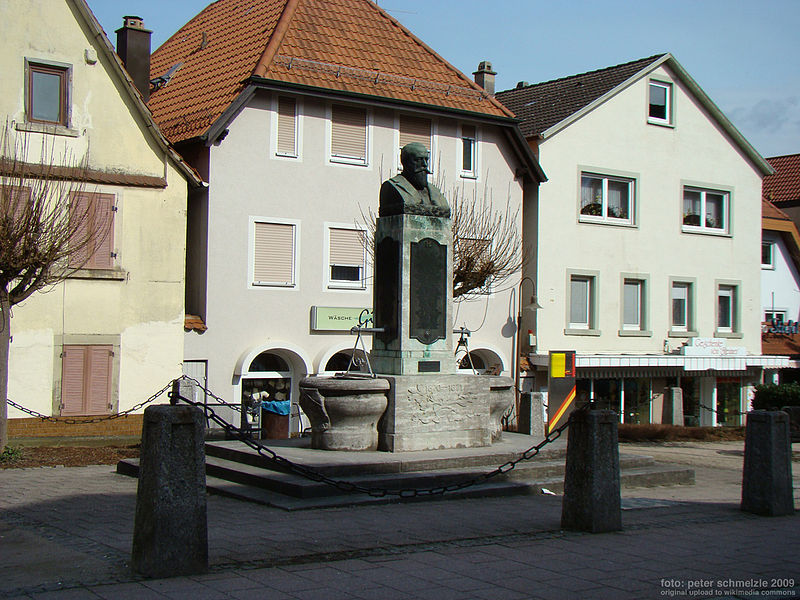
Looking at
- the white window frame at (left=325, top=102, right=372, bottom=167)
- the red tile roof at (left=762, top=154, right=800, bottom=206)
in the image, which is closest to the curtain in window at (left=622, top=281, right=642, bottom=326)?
the white window frame at (left=325, top=102, right=372, bottom=167)

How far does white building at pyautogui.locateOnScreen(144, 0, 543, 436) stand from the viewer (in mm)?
23375

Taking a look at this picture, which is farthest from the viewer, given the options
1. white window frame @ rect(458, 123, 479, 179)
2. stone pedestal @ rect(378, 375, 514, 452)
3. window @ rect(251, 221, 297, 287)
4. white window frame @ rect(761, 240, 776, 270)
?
white window frame @ rect(761, 240, 776, 270)

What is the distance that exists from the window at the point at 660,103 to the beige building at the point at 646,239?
40 millimetres

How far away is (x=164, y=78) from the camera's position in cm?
2742

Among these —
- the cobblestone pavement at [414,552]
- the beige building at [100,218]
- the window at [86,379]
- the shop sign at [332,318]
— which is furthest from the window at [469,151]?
the cobblestone pavement at [414,552]

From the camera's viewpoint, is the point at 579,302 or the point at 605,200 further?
the point at 605,200

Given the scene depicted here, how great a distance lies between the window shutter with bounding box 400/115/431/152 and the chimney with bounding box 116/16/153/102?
644cm

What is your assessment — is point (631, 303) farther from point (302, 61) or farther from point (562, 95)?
point (302, 61)

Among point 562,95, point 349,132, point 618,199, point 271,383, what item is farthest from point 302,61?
point 618,199

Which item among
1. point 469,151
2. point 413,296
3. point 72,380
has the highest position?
point 469,151

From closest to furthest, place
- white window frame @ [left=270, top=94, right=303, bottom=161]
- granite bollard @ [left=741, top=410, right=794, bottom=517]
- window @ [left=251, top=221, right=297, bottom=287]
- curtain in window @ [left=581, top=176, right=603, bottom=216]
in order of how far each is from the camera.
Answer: granite bollard @ [left=741, top=410, right=794, bottom=517] < window @ [left=251, top=221, right=297, bottom=287] < white window frame @ [left=270, top=94, right=303, bottom=161] < curtain in window @ [left=581, top=176, right=603, bottom=216]

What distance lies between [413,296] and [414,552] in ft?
18.4

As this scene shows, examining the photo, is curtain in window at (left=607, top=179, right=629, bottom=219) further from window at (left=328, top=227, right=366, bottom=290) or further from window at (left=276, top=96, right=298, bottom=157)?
window at (left=276, top=96, right=298, bottom=157)

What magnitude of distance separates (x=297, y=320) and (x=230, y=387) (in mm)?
2287
